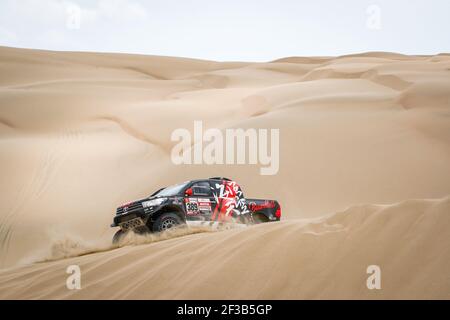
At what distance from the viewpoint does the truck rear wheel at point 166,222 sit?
1261 cm

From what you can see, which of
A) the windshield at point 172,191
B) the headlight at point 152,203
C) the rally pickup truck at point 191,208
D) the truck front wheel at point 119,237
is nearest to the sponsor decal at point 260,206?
the rally pickup truck at point 191,208

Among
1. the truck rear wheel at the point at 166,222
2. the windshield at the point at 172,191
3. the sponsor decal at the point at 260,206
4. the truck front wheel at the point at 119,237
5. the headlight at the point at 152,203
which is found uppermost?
the windshield at the point at 172,191

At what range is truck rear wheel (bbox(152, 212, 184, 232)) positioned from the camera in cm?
1261

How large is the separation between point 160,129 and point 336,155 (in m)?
9.43

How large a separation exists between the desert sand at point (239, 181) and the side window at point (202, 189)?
174 cm

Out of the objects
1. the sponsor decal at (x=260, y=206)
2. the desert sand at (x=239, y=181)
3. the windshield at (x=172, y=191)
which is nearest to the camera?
the desert sand at (x=239, y=181)

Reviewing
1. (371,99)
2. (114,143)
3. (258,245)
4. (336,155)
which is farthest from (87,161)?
(258,245)

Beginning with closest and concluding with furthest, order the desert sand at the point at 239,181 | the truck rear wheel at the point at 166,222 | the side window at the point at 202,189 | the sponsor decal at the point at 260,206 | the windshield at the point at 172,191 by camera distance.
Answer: the desert sand at the point at 239,181
the truck rear wheel at the point at 166,222
the windshield at the point at 172,191
the side window at the point at 202,189
the sponsor decal at the point at 260,206

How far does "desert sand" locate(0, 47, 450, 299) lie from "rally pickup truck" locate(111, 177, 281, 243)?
1.14 m

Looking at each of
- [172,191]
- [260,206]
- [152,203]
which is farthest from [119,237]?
[260,206]

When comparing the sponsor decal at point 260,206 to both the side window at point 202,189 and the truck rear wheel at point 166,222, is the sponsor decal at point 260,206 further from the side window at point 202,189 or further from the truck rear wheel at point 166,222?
the truck rear wheel at point 166,222

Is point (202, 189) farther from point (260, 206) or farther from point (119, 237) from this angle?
point (119, 237)

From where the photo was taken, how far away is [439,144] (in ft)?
79.9
